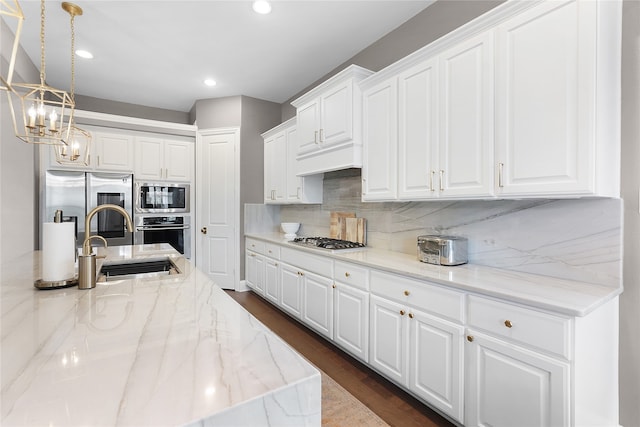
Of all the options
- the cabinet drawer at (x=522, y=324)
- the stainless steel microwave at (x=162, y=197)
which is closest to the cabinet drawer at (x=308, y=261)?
the cabinet drawer at (x=522, y=324)

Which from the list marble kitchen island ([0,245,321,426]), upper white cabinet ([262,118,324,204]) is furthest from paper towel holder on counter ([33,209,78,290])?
upper white cabinet ([262,118,324,204])

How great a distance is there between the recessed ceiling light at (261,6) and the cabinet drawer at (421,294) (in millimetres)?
2334

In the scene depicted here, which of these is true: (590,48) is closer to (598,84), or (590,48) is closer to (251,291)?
(598,84)

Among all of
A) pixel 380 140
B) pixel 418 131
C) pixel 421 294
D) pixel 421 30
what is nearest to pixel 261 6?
pixel 421 30

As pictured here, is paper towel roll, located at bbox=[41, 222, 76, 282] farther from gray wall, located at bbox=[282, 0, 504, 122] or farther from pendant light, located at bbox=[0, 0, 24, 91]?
gray wall, located at bbox=[282, 0, 504, 122]

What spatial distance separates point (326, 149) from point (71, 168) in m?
3.36

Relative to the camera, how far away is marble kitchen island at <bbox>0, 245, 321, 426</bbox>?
0.55m

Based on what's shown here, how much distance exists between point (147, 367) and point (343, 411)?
1582mm

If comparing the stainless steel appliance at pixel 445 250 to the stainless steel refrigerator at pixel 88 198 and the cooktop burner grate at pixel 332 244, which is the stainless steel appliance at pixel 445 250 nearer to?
the cooktop burner grate at pixel 332 244

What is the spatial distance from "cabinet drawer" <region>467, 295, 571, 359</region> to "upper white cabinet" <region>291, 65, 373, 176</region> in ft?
5.15

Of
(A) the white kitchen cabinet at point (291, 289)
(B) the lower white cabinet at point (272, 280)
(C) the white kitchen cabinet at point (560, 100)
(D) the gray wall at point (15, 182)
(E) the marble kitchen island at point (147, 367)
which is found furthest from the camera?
(B) the lower white cabinet at point (272, 280)

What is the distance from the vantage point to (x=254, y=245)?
4.22 metres

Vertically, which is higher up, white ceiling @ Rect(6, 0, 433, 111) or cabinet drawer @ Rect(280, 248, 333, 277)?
white ceiling @ Rect(6, 0, 433, 111)

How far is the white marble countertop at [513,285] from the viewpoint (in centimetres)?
129
